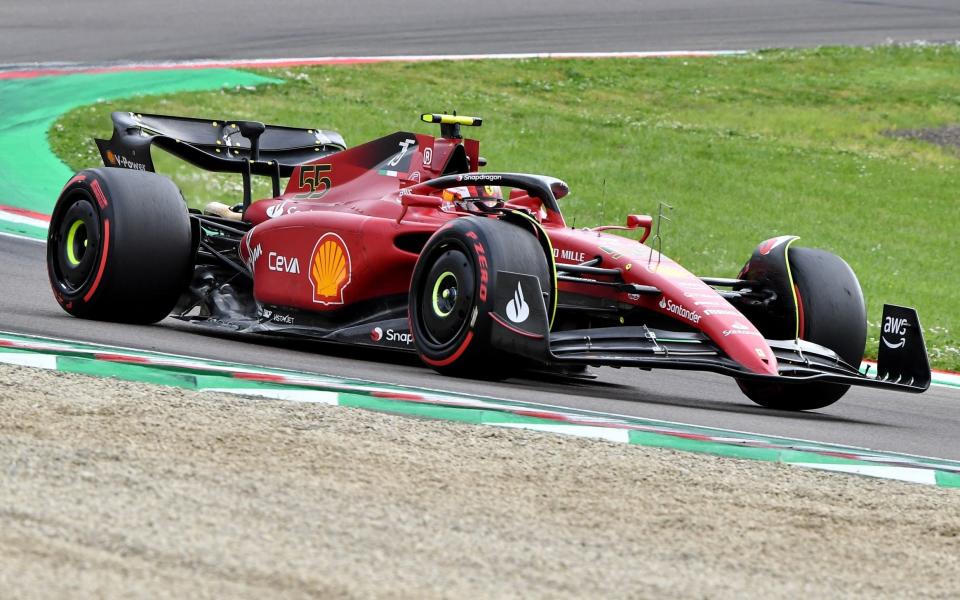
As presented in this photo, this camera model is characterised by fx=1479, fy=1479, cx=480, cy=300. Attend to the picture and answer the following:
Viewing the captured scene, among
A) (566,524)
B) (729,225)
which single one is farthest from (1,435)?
(729,225)

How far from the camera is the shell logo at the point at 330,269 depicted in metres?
8.51

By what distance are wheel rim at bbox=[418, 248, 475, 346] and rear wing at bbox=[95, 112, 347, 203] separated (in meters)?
2.89

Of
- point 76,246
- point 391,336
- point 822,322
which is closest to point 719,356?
point 822,322

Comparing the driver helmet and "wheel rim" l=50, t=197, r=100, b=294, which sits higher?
the driver helmet

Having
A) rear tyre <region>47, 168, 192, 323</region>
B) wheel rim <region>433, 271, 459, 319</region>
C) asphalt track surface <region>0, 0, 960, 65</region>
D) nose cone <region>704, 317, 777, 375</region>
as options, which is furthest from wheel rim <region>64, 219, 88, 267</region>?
asphalt track surface <region>0, 0, 960, 65</region>

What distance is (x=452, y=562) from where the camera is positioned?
4031mm

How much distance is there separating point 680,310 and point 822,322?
1.07 m

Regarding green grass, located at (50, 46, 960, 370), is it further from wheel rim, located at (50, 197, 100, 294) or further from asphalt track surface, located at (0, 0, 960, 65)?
wheel rim, located at (50, 197, 100, 294)

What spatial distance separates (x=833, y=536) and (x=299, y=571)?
1.93 metres

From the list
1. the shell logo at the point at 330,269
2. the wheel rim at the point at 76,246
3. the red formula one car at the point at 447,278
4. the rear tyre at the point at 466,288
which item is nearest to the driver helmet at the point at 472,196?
the red formula one car at the point at 447,278

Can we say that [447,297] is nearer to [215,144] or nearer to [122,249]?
[122,249]

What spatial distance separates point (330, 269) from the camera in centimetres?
861

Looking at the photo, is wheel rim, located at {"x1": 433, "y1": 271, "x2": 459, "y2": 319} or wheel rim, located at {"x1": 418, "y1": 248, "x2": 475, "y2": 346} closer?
wheel rim, located at {"x1": 418, "y1": 248, "x2": 475, "y2": 346}

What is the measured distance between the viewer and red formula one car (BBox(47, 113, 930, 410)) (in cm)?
734
